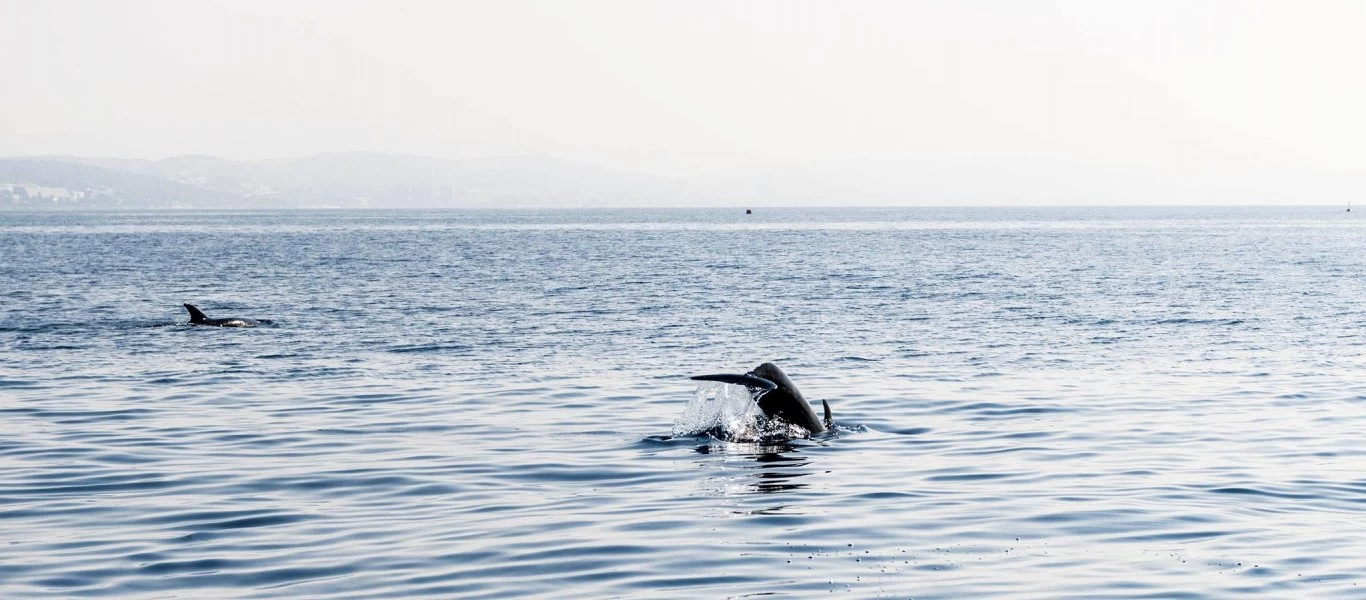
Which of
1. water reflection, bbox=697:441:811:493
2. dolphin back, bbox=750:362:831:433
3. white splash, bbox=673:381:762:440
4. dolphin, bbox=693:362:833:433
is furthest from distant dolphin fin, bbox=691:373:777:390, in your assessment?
white splash, bbox=673:381:762:440

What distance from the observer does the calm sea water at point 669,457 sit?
41.5 ft

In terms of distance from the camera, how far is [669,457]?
1945 centimetres

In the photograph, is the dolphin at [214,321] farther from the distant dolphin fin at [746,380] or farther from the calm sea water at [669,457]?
the distant dolphin fin at [746,380]

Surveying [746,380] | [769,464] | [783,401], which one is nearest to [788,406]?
[783,401]

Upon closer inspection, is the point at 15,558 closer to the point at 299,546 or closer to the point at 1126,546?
the point at 299,546

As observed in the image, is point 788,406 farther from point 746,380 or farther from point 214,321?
point 214,321

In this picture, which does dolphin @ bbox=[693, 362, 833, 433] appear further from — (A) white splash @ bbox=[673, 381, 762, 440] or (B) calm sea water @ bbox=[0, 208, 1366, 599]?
(B) calm sea water @ bbox=[0, 208, 1366, 599]

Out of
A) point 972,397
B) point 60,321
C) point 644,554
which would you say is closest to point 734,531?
point 644,554

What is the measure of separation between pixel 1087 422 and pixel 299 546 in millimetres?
13165

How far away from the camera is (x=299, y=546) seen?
44.4 ft

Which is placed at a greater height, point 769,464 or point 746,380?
point 746,380

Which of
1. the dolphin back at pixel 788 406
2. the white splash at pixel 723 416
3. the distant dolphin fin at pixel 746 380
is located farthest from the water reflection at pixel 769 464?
the distant dolphin fin at pixel 746 380

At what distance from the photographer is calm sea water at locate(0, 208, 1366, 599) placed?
12664mm

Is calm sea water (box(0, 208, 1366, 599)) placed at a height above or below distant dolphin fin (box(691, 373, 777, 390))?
below
